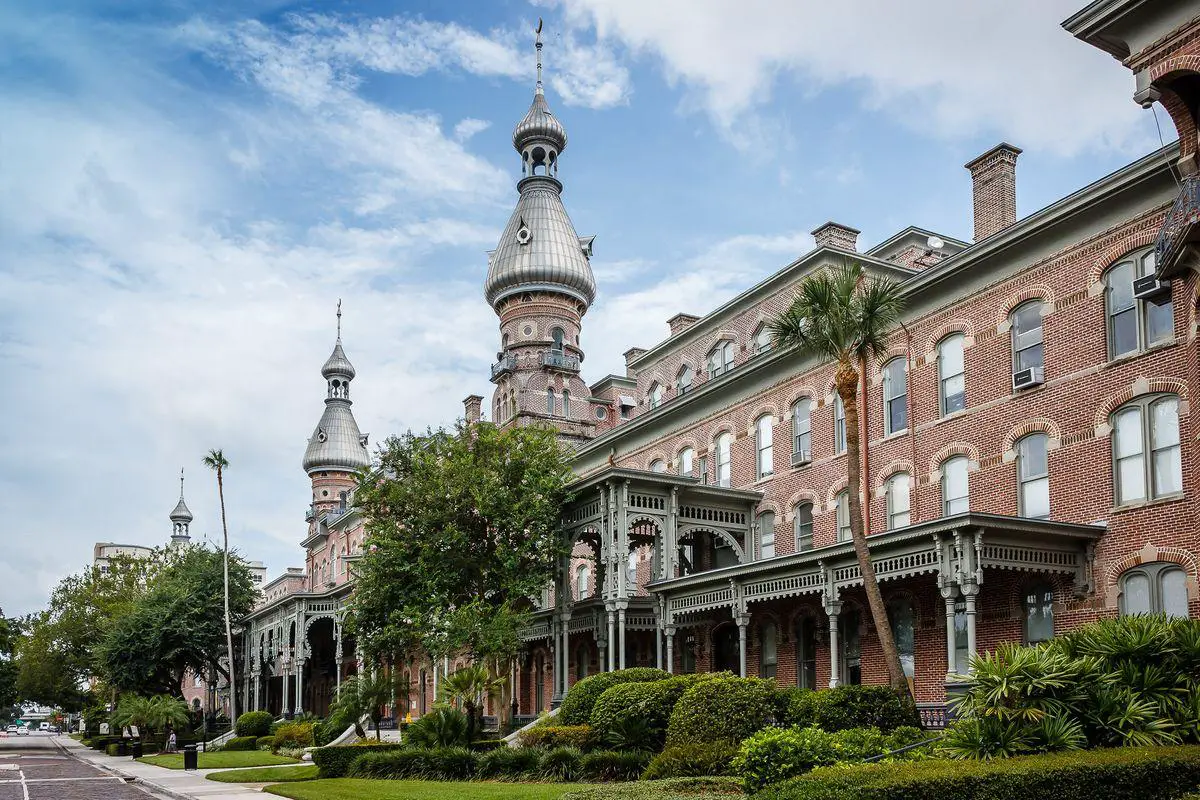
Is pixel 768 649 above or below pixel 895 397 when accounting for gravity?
below

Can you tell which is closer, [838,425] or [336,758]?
[336,758]

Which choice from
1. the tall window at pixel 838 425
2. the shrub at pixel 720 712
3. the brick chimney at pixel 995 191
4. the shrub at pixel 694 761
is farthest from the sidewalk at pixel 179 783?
the brick chimney at pixel 995 191

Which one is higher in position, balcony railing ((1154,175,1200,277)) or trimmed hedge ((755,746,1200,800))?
balcony railing ((1154,175,1200,277))

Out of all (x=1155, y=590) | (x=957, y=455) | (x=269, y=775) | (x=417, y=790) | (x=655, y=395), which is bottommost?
(x=269, y=775)

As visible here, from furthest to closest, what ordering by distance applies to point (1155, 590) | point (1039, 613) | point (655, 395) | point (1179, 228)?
point (655, 395), point (1039, 613), point (1155, 590), point (1179, 228)

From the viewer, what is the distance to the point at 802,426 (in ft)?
119

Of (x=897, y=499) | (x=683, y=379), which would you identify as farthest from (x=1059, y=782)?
(x=683, y=379)

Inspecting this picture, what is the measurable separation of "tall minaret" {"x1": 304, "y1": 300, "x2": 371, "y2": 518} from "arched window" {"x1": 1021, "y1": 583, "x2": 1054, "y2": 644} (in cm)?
7103

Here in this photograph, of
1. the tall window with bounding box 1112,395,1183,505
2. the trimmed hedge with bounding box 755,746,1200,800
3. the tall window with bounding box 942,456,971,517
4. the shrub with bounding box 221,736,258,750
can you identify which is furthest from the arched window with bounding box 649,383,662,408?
the trimmed hedge with bounding box 755,746,1200,800

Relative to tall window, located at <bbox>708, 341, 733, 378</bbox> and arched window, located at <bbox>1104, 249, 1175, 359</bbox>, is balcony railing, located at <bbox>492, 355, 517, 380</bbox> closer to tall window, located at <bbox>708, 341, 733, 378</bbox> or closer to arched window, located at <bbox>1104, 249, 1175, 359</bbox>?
tall window, located at <bbox>708, 341, 733, 378</bbox>

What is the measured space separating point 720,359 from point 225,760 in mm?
22849

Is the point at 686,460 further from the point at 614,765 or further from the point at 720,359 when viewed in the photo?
the point at 614,765

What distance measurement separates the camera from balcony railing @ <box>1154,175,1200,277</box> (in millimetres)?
18547

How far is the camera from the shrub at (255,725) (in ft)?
177
